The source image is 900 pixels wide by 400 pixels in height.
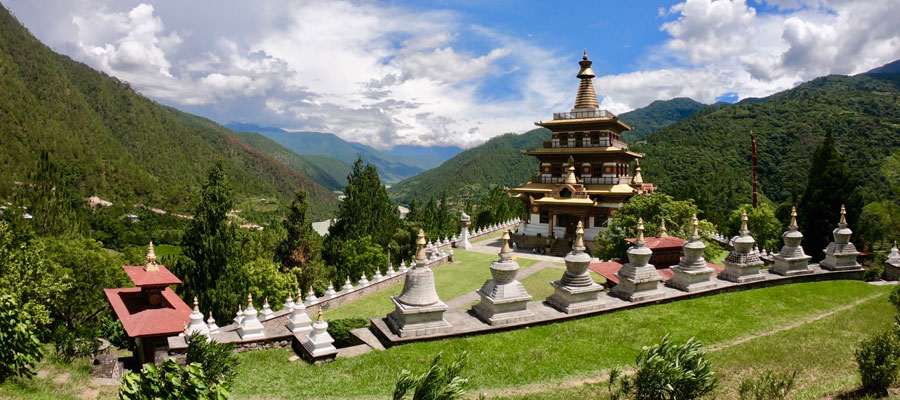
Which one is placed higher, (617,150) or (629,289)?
(617,150)

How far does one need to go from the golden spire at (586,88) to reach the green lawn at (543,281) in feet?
55.4

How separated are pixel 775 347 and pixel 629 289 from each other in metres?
4.00

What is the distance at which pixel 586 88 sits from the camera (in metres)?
36.9

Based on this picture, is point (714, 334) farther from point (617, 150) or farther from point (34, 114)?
point (34, 114)

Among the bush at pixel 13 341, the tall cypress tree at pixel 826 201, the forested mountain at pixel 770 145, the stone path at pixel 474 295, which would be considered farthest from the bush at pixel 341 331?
the forested mountain at pixel 770 145

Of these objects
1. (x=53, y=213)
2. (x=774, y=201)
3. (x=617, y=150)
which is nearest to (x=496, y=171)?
(x=774, y=201)

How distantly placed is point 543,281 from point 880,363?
14703mm

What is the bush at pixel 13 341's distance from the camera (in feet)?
25.6

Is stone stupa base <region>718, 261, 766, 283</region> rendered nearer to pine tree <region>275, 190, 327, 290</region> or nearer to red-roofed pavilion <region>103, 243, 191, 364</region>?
red-roofed pavilion <region>103, 243, 191, 364</region>

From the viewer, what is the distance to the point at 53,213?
88.1 ft

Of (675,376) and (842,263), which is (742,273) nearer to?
(842,263)

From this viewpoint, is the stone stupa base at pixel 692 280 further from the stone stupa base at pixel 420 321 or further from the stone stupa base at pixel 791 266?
the stone stupa base at pixel 420 321

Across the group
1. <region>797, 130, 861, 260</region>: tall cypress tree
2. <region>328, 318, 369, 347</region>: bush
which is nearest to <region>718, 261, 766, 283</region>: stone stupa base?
<region>328, 318, 369, 347</region>: bush

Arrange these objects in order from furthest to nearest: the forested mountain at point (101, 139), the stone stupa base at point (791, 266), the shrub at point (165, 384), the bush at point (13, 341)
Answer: the forested mountain at point (101, 139) < the stone stupa base at point (791, 266) < the bush at point (13, 341) < the shrub at point (165, 384)
